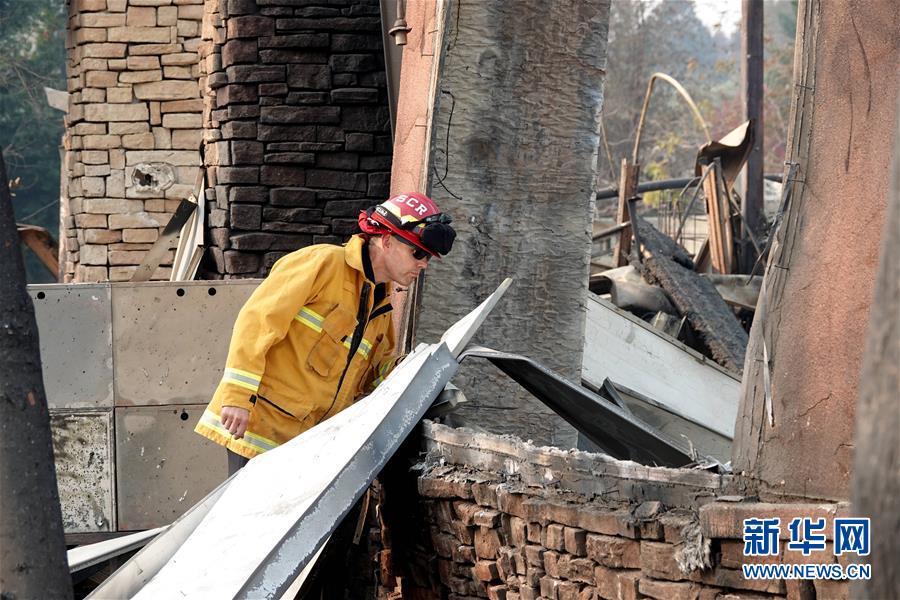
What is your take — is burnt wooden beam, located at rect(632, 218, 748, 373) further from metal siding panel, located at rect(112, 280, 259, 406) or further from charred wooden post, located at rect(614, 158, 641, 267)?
metal siding panel, located at rect(112, 280, 259, 406)

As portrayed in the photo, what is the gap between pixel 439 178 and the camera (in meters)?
5.62

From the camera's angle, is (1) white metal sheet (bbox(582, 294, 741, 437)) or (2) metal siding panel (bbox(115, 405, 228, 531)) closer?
(2) metal siding panel (bbox(115, 405, 228, 531))

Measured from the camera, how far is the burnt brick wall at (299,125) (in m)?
7.74

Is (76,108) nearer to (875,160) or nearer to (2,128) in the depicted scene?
(875,160)

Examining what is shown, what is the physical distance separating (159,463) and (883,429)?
16.6 ft

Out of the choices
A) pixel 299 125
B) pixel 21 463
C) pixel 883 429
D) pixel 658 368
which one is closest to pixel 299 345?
pixel 21 463

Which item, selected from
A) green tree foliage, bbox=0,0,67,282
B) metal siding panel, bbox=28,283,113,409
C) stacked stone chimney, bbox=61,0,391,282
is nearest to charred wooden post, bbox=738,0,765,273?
stacked stone chimney, bbox=61,0,391,282

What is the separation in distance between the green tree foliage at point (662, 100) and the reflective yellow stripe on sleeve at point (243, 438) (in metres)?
27.3

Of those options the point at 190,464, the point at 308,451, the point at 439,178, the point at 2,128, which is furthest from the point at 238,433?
the point at 2,128

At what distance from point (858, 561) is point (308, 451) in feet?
8.10

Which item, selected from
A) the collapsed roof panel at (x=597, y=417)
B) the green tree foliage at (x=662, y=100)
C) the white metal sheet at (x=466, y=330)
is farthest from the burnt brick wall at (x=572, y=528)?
the green tree foliage at (x=662, y=100)

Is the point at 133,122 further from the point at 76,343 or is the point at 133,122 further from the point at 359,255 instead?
the point at 359,255

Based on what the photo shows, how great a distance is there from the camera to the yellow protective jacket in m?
4.61

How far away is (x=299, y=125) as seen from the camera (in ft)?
25.5
